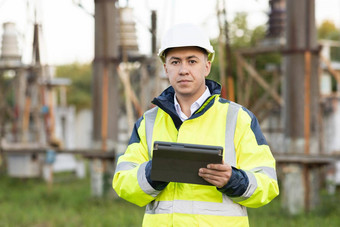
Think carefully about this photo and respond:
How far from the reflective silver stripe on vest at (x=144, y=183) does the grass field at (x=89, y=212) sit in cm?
539

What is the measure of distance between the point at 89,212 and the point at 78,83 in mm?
29195

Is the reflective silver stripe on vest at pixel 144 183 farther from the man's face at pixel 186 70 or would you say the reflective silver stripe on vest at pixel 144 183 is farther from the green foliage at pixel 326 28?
the green foliage at pixel 326 28

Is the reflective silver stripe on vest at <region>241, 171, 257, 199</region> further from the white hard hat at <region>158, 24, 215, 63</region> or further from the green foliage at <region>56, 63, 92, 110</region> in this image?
the green foliage at <region>56, 63, 92, 110</region>

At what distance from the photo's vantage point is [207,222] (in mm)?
2539

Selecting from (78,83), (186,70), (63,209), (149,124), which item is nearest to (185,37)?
(186,70)

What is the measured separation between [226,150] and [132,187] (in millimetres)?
459

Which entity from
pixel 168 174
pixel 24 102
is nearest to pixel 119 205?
pixel 24 102

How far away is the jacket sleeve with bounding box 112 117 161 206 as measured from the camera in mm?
2549

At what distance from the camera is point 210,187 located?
8.35 ft

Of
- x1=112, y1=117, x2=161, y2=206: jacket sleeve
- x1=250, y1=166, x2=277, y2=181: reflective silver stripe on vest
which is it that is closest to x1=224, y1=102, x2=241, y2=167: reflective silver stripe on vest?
x1=250, y1=166, x2=277, y2=181: reflective silver stripe on vest

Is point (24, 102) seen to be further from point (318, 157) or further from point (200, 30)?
point (200, 30)

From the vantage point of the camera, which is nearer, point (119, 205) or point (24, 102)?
point (119, 205)

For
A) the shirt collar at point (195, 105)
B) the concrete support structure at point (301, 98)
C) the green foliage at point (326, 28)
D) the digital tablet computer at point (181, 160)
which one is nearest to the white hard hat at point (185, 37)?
the shirt collar at point (195, 105)

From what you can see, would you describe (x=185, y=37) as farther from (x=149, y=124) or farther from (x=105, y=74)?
(x=105, y=74)
